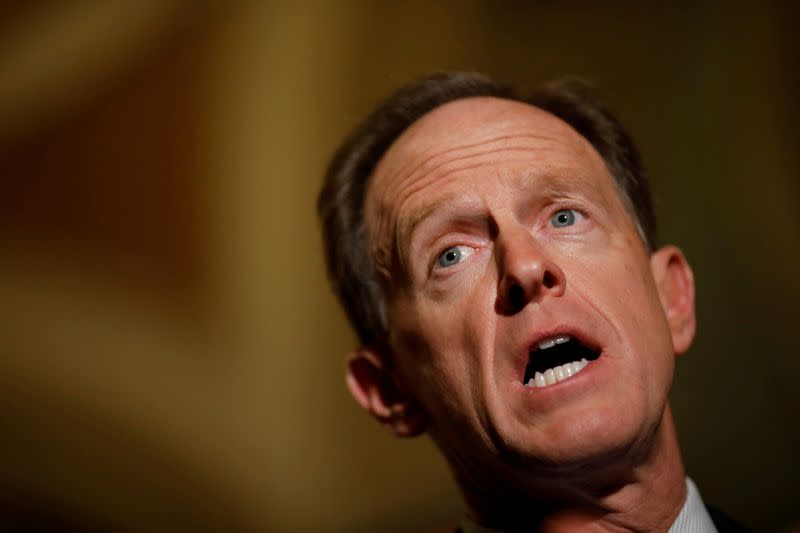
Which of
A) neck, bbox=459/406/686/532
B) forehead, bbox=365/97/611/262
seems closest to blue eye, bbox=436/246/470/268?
forehead, bbox=365/97/611/262

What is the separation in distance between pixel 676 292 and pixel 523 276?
53 cm

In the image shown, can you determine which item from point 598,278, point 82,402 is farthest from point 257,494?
point 598,278

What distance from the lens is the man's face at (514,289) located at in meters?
1.30

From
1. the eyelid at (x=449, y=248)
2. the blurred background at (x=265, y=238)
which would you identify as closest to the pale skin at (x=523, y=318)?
the eyelid at (x=449, y=248)

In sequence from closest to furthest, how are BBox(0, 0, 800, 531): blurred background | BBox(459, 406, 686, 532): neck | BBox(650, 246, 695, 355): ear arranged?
1. BBox(459, 406, 686, 532): neck
2. BBox(650, 246, 695, 355): ear
3. BBox(0, 0, 800, 531): blurred background

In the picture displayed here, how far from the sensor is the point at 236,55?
2662mm

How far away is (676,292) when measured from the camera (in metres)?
1.71

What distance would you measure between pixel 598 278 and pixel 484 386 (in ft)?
0.88

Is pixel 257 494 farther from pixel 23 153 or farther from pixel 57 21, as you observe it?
pixel 57 21

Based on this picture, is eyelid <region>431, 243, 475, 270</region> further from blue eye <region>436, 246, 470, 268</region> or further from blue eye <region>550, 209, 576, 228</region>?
blue eye <region>550, 209, 576, 228</region>

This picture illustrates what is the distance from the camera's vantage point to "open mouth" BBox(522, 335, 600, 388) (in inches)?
52.9

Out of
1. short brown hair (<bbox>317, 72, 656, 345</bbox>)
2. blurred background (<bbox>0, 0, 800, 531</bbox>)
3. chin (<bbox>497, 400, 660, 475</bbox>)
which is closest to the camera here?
chin (<bbox>497, 400, 660, 475</bbox>)

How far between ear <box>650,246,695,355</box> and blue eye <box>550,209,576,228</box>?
25 centimetres

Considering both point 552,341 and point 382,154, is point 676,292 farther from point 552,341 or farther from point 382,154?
point 382,154
